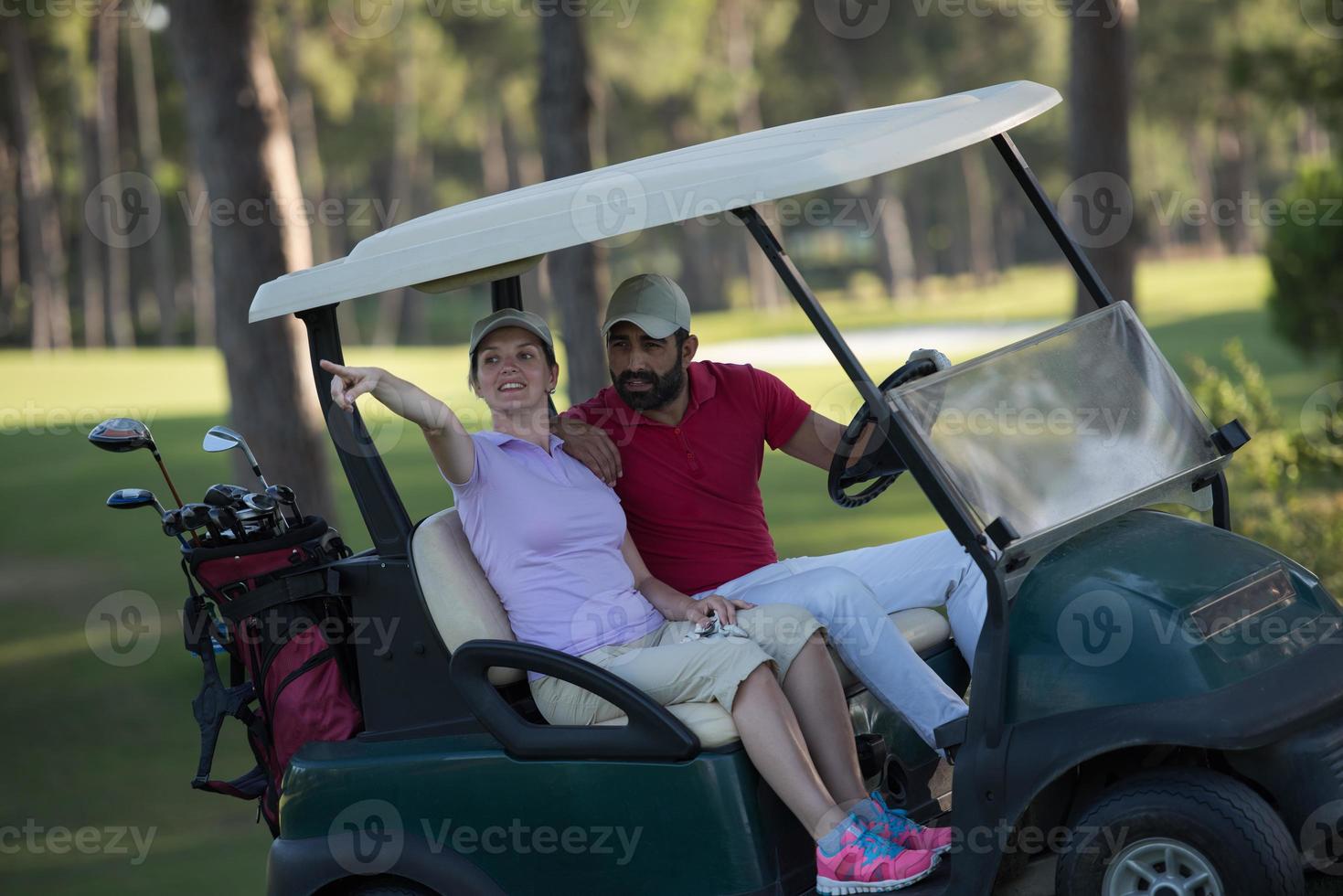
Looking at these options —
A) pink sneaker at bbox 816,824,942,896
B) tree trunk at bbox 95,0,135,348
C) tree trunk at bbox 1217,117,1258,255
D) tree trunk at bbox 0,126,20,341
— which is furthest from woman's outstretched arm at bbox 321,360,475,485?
tree trunk at bbox 0,126,20,341

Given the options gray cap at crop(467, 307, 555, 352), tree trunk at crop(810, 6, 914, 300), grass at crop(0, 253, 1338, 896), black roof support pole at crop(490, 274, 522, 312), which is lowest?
grass at crop(0, 253, 1338, 896)

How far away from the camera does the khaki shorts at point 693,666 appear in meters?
2.96

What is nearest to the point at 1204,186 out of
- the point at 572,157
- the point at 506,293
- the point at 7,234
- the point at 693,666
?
the point at 7,234

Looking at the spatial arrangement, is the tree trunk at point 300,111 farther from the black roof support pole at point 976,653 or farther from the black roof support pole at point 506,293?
the black roof support pole at point 976,653

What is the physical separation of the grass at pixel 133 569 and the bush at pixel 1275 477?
1973mm

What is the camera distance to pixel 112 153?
33250mm

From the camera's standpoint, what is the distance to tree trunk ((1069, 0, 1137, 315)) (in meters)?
7.27

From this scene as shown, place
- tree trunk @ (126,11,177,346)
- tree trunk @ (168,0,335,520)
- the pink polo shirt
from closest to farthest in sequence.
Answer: the pink polo shirt → tree trunk @ (168,0,335,520) → tree trunk @ (126,11,177,346)

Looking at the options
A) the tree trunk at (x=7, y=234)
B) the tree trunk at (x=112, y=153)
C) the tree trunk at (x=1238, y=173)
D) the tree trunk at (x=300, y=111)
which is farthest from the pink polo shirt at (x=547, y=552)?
the tree trunk at (x=7, y=234)

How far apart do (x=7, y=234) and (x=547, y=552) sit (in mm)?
39883

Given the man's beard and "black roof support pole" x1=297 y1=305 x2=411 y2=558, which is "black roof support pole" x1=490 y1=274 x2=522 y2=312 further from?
"black roof support pole" x1=297 y1=305 x2=411 y2=558

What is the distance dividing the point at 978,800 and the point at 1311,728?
24.5 inches

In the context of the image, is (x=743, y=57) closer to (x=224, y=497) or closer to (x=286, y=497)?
(x=286, y=497)

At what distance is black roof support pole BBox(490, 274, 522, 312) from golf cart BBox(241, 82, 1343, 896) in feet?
1.69
